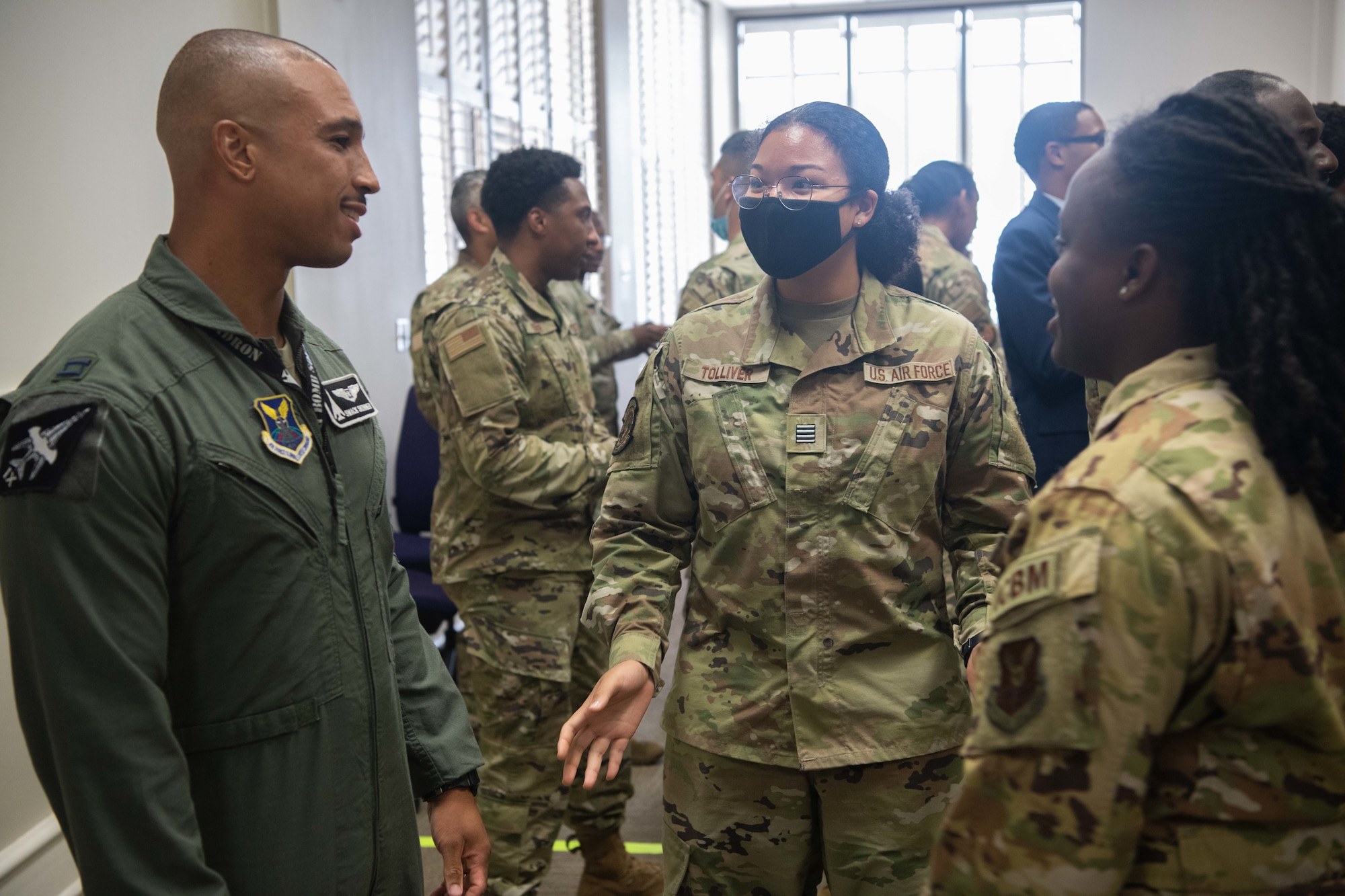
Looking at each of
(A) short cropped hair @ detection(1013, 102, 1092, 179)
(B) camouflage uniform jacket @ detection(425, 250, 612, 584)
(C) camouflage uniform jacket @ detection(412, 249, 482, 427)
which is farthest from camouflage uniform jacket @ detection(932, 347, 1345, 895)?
(A) short cropped hair @ detection(1013, 102, 1092, 179)

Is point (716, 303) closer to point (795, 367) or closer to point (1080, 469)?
point (795, 367)

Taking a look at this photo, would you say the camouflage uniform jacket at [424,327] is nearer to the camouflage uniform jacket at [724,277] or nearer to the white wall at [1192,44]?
the camouflage uniform jacket at [724,277]

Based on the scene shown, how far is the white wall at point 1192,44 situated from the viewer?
7.79 meters

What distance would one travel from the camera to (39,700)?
0.99 metres

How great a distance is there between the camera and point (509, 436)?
2.34 m

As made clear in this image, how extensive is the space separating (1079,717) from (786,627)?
0.71 m

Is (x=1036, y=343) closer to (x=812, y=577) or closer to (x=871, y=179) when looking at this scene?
(x=871, y=179)

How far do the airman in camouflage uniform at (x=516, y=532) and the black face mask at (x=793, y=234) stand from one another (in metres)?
0.93

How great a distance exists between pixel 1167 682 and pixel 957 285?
2.83 meters

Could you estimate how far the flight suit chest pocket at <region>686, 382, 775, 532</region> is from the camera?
4.92 ft

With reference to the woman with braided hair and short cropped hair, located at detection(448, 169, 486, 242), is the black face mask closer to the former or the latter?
the woman with braided hair

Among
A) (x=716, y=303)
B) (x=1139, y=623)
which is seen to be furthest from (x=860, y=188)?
(x=1139, y=623)

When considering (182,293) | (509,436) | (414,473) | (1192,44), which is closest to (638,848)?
(509,436)

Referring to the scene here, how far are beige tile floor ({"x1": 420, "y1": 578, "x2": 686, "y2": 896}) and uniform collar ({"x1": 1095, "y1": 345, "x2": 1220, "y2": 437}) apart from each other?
1797 mm
